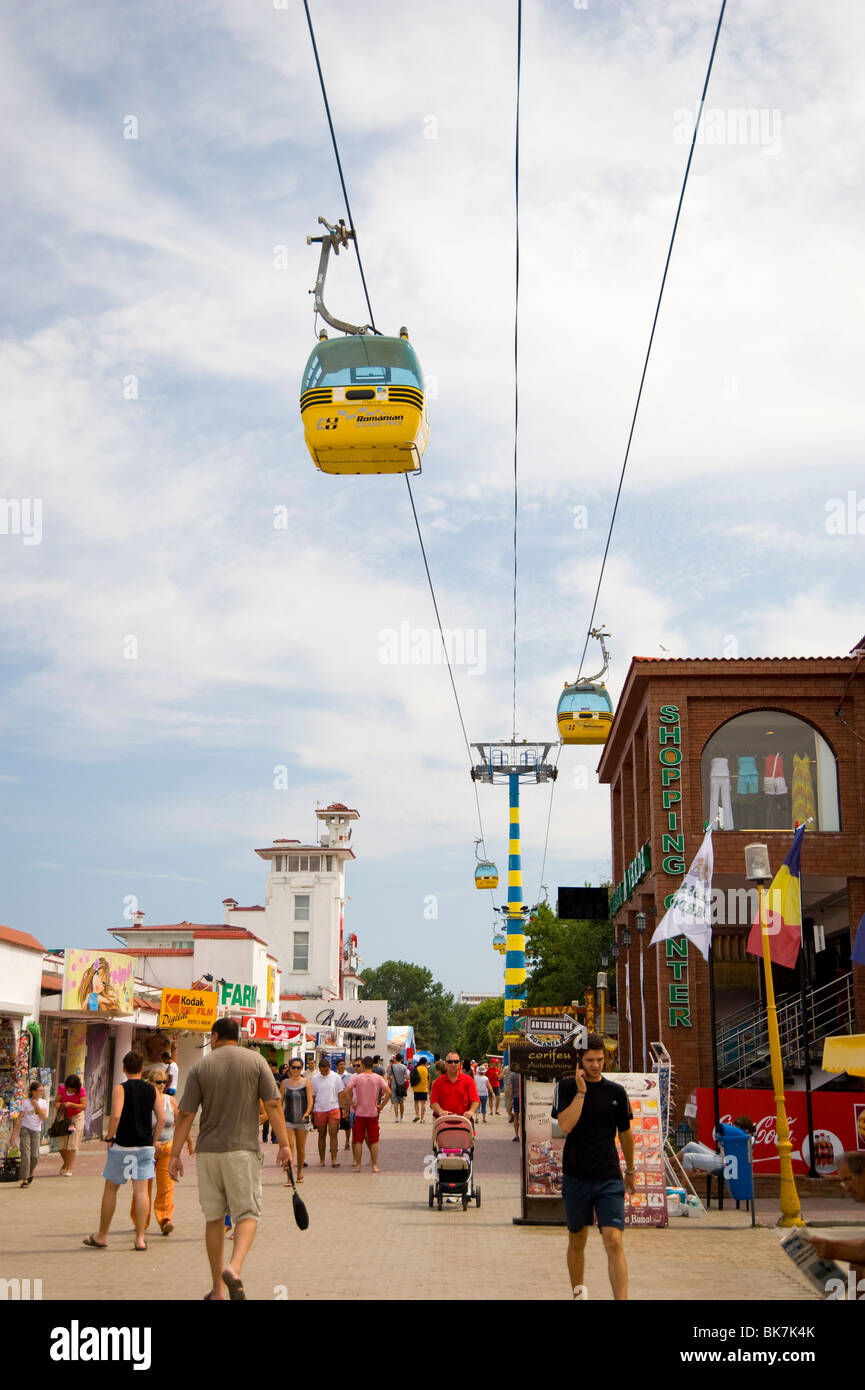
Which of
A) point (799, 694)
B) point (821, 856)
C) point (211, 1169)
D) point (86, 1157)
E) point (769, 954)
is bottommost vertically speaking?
point (86, 1157)

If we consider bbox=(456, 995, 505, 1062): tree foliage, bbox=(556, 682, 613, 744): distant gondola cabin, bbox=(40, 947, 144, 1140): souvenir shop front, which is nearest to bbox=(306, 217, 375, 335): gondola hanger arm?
bbox=(40, 947, 144, 1140): souvenir shop front

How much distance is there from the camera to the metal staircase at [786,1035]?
26.0 m

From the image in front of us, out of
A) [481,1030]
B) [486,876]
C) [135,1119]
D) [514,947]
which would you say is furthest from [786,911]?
[481,1030]

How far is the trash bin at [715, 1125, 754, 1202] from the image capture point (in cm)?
1564

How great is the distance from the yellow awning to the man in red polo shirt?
6741mm

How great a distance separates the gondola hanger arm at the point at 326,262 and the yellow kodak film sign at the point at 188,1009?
55.4 ft

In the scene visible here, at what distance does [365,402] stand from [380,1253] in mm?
7987

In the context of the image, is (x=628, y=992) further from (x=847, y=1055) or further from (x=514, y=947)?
(x=847, y=1055)

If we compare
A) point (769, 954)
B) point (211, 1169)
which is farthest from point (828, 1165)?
point (211, 1169)
